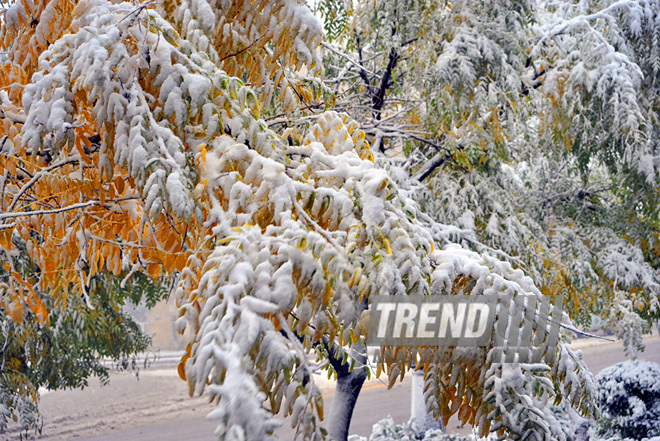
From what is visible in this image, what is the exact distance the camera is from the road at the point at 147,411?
35.4 feet

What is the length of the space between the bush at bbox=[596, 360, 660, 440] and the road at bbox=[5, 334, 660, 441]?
3.44 m

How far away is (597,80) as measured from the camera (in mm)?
5969

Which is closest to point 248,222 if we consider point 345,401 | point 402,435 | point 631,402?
point 345,401

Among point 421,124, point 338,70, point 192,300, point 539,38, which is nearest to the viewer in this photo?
point 192,300

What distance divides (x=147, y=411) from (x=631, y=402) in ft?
33.3

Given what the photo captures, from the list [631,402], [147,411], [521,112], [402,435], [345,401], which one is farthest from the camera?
[147,411]

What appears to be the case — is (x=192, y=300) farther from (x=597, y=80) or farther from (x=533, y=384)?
(x=597, y=80)

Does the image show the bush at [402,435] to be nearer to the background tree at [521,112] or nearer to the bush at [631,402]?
the bush at [631,402]

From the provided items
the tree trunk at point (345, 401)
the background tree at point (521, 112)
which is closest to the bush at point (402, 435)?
the tree trunk at point (345, 401)

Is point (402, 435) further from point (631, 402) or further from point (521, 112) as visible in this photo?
point (521, 112)

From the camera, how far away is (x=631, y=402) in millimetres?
7707

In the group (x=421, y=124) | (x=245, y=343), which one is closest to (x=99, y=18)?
(x=245, y=343)

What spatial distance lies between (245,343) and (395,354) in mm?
786

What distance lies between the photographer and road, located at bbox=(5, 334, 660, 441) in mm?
10805
